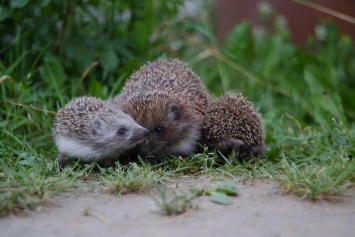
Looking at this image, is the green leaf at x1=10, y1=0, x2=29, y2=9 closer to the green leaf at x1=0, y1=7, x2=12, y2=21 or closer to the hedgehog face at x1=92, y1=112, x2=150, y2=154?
the green leaf at x1=0, y1=7, x2=12, y2=21

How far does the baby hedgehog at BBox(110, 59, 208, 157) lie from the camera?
18.1 feet

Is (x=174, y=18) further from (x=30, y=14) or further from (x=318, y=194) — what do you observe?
(x=318, y=194)

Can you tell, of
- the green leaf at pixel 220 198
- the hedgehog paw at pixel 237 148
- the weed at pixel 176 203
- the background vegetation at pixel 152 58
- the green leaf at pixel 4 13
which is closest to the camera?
the weed at pixel 176 203

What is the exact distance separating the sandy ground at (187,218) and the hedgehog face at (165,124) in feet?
3.69

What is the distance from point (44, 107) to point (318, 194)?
3079mm

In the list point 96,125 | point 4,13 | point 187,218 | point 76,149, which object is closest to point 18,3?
point 4,13

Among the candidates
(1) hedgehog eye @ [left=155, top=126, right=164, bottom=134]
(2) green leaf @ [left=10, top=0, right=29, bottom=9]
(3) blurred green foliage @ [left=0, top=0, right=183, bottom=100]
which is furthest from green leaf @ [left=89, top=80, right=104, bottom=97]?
(1) hedgehog eye @ [left=155, top=126, right=164, bottom=134]

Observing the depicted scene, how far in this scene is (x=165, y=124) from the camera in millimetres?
5578

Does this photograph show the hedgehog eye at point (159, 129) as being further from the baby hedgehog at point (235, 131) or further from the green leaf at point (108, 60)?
the green leaf at point (108, 60)

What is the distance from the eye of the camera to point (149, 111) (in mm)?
5531

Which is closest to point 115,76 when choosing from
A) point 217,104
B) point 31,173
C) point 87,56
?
point 87,56

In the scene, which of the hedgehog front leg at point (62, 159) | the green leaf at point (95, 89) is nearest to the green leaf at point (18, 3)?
the green leaf at point (95, 89)

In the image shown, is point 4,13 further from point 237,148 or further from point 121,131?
point 237,148

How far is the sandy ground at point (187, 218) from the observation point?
12.3ft
